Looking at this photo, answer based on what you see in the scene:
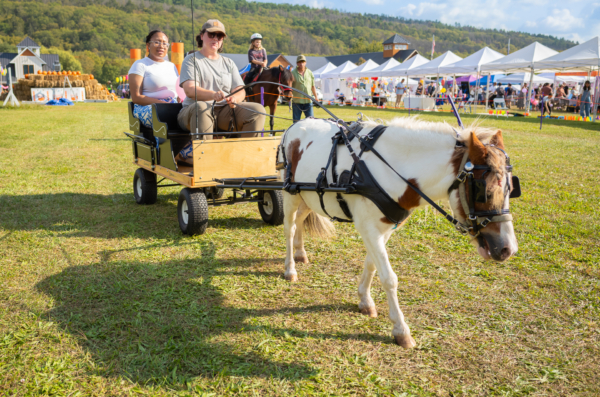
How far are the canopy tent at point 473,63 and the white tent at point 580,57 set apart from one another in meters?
3.68

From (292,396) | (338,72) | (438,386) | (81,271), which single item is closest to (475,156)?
(438,386)

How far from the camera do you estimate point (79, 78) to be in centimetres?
3788

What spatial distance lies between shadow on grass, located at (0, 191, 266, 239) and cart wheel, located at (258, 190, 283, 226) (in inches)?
5.8

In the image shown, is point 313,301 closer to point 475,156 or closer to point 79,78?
point 475,156

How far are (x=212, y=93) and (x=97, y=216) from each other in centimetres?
245

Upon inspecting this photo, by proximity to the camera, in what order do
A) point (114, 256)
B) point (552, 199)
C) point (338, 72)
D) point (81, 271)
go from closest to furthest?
point (81, 271), point (114, 256), point (552, 199), point (338, 72)

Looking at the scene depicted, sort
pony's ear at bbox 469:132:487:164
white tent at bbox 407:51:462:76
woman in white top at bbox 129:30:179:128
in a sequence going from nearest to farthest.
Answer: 1. pony's ear at bbox 469:132:487:164
2. woman in white top at bbox 129:30:179:128
3. white tent at bbox 407:51:462:76

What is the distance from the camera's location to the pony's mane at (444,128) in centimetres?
243

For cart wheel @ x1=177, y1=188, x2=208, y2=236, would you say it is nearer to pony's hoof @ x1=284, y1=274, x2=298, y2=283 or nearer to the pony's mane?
pony's hoof @ x1=284, y1=274, x2=298, y2=283

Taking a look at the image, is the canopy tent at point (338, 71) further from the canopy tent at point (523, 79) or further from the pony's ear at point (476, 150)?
the pony's ear at point (476, 150)

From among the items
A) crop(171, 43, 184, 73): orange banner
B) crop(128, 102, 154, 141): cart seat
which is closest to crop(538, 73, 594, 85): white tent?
crop(171, 43, 184, 73): orange banner

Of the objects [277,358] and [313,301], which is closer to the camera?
[277,358]

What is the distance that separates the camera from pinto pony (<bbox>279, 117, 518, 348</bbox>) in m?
2.34

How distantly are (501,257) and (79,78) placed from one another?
42.8 metres
